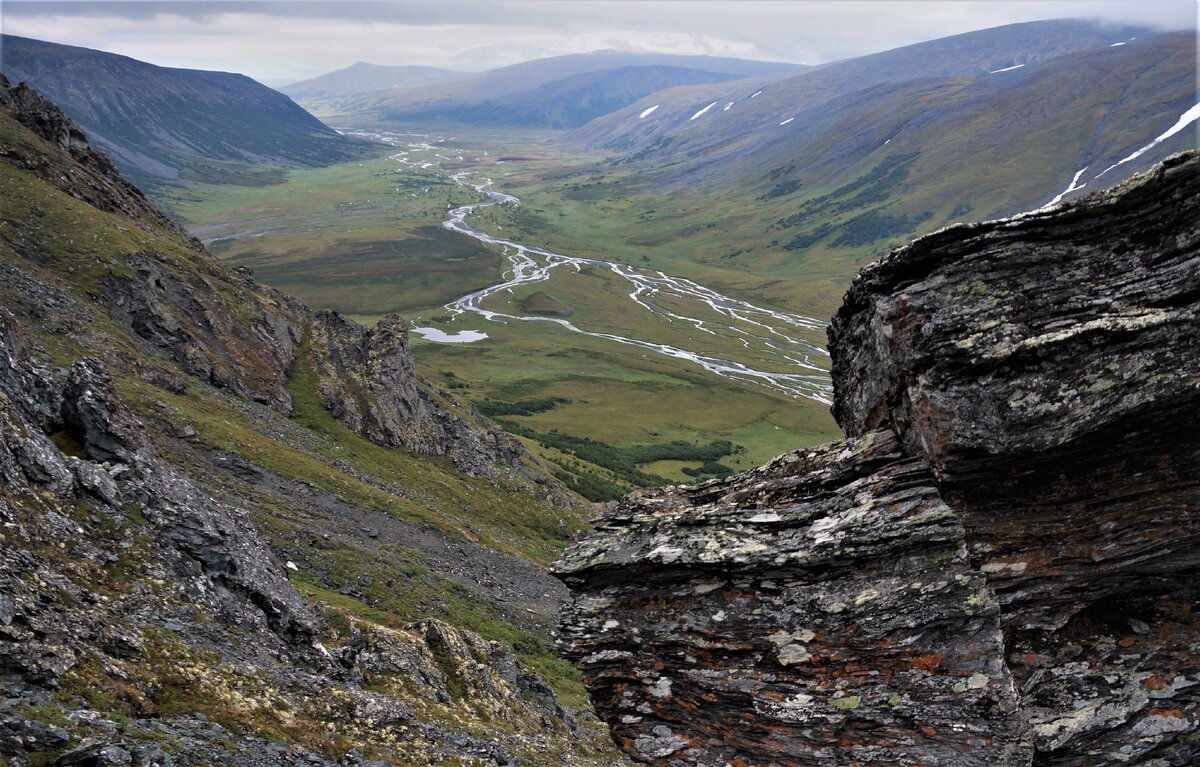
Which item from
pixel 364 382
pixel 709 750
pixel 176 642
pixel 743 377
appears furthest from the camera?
pixel 743 377

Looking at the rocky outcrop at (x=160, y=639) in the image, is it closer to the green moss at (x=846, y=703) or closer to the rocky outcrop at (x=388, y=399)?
the green moss at (x=846, y=703)

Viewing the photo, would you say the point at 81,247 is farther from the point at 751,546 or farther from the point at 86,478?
the point at 751,546

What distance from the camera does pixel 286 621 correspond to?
26125mm

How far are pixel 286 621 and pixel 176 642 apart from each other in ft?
20.2

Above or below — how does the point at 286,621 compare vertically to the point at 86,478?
below

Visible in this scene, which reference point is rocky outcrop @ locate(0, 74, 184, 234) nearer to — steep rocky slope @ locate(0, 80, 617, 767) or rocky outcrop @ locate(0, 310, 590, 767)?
steep rocky slope @ locate(0, 80, 617, 767)

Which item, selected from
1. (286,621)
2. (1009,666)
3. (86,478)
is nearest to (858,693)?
(1009,666)

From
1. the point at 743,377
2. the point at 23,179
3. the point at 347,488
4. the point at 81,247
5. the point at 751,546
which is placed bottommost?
the point at 743,377

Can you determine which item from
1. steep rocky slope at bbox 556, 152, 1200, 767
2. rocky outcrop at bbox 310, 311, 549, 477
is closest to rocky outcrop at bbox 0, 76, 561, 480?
rocky outcrop at bbox 310, 311, 549, 477

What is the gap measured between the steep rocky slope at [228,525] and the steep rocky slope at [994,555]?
1026 centimetres

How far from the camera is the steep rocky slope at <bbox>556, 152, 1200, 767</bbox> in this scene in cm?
1525

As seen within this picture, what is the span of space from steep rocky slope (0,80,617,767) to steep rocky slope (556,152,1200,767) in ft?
33.7

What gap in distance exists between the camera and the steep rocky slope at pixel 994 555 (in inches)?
600

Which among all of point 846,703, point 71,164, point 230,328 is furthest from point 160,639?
point 71,164
